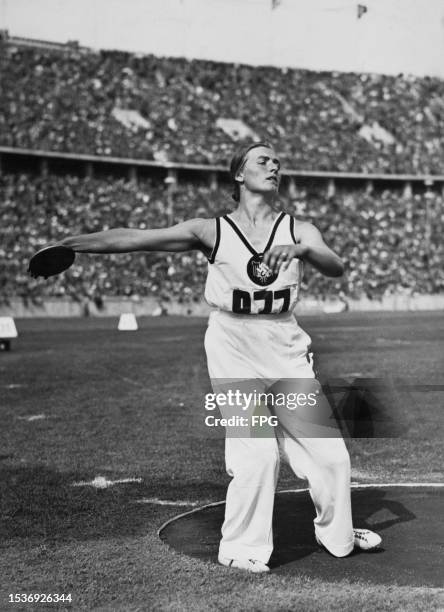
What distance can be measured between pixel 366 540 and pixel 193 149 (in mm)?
41634

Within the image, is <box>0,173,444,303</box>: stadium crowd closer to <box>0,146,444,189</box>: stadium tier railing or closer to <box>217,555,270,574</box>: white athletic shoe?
<box>0,146,444,189</box>: stadium tier railing

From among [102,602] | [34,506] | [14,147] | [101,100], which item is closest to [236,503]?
[102,602]

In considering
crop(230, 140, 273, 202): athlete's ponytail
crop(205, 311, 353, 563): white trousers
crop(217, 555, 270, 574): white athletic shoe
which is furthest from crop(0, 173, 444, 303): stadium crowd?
crop(217, 555, 270, 574): white athletic shoe

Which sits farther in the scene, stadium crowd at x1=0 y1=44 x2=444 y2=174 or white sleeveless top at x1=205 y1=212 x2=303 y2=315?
stadium crowd at x1=0 y1=44 x2=444 y2=174

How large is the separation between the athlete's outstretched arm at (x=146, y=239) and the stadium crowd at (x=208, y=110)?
3606cm

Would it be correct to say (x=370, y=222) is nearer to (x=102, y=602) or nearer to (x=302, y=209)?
(x=302, y=209)

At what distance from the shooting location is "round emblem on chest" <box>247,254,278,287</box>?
4863mm

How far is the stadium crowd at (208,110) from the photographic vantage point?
4216cm

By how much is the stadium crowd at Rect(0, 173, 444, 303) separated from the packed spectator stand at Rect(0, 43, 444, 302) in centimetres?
7

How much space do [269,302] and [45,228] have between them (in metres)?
33.7

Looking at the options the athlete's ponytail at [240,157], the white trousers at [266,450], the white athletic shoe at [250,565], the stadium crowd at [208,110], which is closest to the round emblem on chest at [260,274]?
the white trousers at [266,450]

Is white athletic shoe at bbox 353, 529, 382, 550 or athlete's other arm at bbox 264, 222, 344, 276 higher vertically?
athlete's other arm at bbox 264, 222, 344, 276

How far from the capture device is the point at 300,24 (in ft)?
164

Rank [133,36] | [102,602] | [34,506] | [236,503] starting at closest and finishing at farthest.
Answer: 1. [102,602]
2. [236,503]
3. [34,506]
4. [133,36]
